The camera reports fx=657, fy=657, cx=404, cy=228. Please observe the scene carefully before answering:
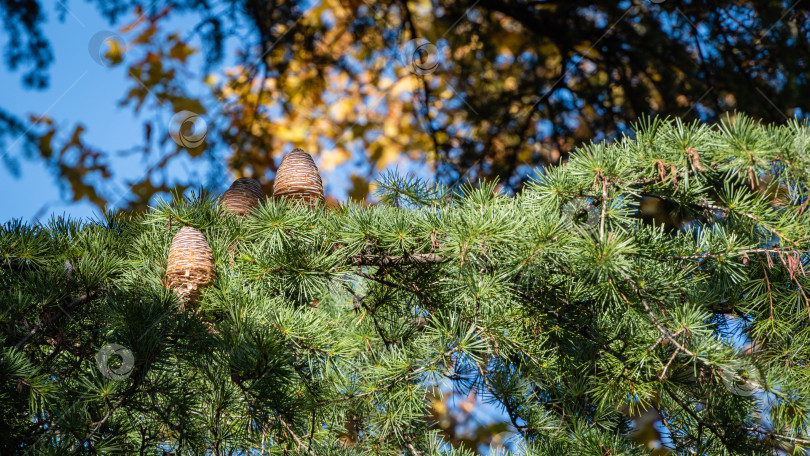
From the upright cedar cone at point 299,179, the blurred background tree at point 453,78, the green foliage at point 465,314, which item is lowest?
the green foliage at point 465,314

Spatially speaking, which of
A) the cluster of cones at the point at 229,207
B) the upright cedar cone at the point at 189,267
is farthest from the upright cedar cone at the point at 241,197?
the upright cedar cone at the point at 189,267

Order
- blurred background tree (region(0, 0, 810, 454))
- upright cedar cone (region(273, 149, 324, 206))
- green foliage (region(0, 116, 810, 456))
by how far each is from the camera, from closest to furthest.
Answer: green foliage (region(0, 116, 810, 456)), upright cedar cone (region(273, 149, 324, 206)), blurred background tree (region(0, 0, 810, 454))

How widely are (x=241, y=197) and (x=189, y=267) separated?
20cm

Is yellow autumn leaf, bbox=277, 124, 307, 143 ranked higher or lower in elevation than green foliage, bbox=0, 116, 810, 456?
higher

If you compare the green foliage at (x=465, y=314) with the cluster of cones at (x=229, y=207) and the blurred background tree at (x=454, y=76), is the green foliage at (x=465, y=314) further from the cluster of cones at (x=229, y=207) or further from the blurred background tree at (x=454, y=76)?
the blurred background tree at (x=454, y=76)

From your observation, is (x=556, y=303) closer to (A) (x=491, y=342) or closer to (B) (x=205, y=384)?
(A) (x=491, y=342)

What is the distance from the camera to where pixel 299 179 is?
2.69 ft

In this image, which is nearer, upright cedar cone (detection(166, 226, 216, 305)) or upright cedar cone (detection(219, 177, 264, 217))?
upright cedar cone (detection(166, 226, 216, 305))

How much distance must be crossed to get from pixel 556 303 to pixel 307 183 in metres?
0.34

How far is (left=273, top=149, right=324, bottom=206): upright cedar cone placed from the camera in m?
0.82

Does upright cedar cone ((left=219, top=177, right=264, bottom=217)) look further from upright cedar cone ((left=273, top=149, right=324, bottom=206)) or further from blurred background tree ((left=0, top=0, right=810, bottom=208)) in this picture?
blurred background tree ((left=0, top=0, right=810, bottom=208))

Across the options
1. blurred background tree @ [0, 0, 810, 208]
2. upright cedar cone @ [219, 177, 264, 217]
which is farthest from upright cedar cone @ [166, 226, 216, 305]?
blurred background tree @ [0, 0, 810, 208]

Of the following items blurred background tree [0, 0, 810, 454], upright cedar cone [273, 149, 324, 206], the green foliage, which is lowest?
the green foliage

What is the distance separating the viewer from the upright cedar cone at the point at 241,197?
0.85 m
